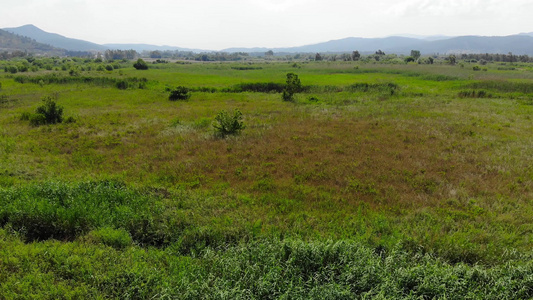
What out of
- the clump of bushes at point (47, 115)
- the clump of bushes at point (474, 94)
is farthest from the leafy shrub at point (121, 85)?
the clump of bushes at point (474, 94)

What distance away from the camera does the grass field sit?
4926 mm

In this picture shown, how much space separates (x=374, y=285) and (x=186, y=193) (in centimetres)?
619

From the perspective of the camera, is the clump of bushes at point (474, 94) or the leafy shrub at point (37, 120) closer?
the leafy shrub at point (37, 120)

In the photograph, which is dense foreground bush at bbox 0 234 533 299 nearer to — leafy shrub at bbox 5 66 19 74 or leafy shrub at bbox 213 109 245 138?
leafy shrub at bbox 213 109 245 138

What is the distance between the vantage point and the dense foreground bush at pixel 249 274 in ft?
15.1

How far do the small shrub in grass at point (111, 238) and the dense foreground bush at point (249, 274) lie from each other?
240mm

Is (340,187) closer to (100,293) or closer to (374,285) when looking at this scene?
(374,285)

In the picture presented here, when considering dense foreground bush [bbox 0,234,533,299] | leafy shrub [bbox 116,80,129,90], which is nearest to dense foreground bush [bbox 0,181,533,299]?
dense foreground bush [bbox 0,234,533,299]

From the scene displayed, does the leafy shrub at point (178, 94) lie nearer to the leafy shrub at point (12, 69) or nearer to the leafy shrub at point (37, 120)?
the leafy shrub at point (37, 120)

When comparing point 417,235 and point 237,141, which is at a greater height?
point 237,141

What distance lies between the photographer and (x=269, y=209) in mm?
8016

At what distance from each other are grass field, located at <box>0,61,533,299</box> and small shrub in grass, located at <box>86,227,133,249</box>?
30 mm

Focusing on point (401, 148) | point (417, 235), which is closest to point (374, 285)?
point (417, 235)

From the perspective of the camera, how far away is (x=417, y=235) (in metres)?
6.71
